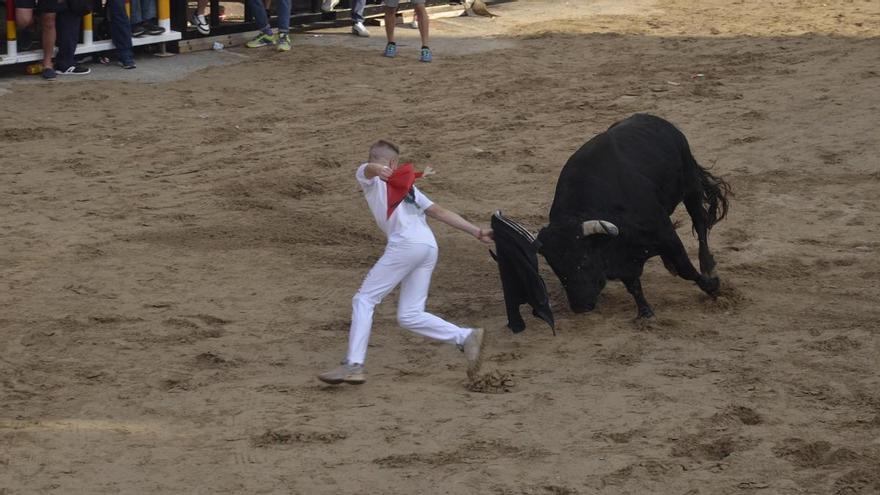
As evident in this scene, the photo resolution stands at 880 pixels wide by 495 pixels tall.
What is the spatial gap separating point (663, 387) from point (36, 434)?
141 inches

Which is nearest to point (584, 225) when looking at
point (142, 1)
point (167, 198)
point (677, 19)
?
point (167, 198)

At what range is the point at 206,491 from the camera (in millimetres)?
6051

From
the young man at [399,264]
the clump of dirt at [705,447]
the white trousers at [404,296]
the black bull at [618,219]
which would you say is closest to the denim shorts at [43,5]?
A: the black bull at [618,219]

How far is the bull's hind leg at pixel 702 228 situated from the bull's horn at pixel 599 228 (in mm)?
1302

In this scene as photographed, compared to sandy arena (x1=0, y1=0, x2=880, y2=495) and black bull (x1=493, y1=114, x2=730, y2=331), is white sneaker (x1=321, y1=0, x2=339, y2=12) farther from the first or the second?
black bull (x1=493, y1=114, x2=730, y2=331)

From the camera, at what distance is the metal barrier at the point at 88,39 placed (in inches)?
547

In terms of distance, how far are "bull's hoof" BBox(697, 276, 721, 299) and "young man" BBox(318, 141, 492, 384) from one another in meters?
2.15

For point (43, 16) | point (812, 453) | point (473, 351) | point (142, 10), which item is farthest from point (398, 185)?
point (142, 10)

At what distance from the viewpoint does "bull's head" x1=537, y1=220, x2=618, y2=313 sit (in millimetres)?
8125

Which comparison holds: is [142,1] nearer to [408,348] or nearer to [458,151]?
[458,151]

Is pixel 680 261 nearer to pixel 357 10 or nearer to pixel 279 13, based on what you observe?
pixel 279 13

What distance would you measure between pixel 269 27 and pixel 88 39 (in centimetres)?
272

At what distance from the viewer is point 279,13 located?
16219 mm

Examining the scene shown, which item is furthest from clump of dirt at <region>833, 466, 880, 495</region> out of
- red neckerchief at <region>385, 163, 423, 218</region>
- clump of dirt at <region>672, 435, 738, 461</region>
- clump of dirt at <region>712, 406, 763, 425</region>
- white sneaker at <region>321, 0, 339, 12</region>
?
white sneaker at <region>321, 0, 339, 12</region>
